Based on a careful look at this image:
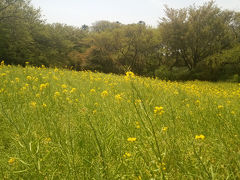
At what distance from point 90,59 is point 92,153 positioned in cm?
2070

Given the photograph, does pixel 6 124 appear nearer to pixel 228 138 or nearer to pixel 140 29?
pixel 228 138

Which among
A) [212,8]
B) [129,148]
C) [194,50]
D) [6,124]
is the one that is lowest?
[6,124]

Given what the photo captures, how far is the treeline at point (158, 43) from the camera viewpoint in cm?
1497

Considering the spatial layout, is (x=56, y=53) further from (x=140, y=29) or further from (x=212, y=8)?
(x=212, y=8)

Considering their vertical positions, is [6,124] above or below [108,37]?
below

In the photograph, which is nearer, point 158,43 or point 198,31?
point 198,31

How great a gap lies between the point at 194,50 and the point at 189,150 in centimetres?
1697

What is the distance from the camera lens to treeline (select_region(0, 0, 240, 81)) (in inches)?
589

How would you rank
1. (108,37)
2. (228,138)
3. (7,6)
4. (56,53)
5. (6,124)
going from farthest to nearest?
(108,37) → (56,53) → (7,6) → (6,124) → (228,138)

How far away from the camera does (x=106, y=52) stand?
21.8 meters

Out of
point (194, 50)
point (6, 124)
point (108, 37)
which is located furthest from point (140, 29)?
point (6, 124)

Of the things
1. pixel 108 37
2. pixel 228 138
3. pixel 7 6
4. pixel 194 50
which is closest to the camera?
pixel 228 138

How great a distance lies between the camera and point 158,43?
18734mm

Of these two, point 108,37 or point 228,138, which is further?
point 108,37
